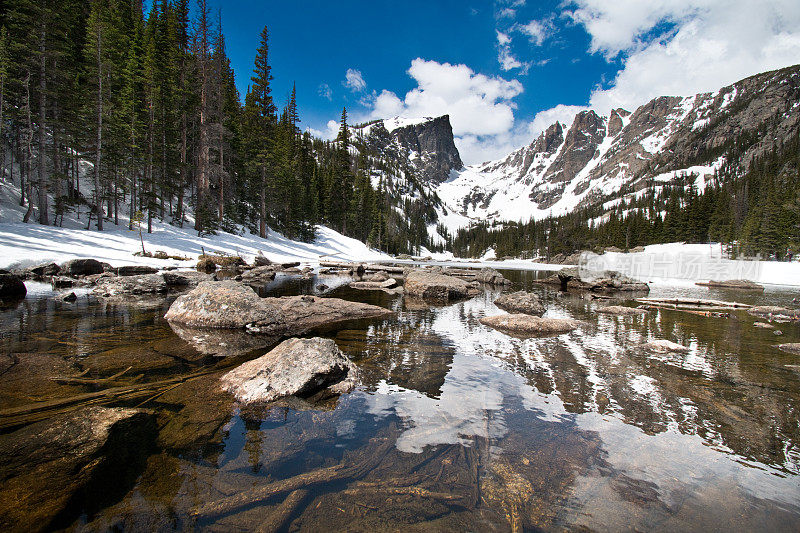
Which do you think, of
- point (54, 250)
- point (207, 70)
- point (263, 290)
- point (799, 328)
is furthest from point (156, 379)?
point (207, 70)

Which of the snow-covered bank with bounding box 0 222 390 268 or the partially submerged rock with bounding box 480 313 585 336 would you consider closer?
the partially submerged rock with bounding box 480 313 585 336

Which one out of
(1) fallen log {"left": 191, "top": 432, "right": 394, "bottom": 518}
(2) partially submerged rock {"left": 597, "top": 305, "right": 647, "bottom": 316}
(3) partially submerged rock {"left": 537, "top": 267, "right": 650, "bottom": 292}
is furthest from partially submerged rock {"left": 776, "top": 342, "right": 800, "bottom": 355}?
(3) partially submerged rock {"left": 537, "top": 267, "right": 650, "bottom": 292}

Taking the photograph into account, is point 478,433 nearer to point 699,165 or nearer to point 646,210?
point 646,210

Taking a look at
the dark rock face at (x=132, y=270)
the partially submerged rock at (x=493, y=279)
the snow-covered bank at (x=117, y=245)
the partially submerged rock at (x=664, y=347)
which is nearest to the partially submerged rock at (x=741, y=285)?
the partially submerged rock at (x=493, y=279)

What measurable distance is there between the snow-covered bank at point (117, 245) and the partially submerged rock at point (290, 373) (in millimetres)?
20778

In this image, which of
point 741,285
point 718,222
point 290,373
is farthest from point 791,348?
point 718,222

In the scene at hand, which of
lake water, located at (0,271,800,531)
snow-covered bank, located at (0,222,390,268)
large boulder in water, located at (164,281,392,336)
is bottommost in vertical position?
lake water, located at (0,271,800,531)

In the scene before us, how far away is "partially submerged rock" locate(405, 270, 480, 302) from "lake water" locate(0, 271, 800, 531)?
10275mm

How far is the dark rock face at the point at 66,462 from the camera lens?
2493mm

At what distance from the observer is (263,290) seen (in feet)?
57.4

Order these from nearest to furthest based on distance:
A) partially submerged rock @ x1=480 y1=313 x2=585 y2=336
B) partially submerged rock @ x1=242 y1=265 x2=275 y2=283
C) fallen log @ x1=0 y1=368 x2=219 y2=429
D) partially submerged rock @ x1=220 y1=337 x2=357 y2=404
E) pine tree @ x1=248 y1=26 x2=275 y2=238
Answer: fallen log @ x1=0 y1=368 x2=219 y2=429 → partially submerged rock @ x1=220 y1=337 x2=357 y2=404 → partially submerged rock @ x1=480 y1=313 x2=585 y2=336 → partially submerged rock @ x1=242 y1=265 x2=275 y2=283 → pine tree @ x1=248 y1=26 x2=275 y2=238

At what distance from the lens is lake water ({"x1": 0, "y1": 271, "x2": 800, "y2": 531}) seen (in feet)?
9.07

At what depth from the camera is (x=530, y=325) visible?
10.6 m

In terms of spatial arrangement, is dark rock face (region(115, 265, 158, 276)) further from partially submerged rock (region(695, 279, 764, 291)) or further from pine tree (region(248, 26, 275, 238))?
partially submerged rock (region(695, 279, 764, 291))
